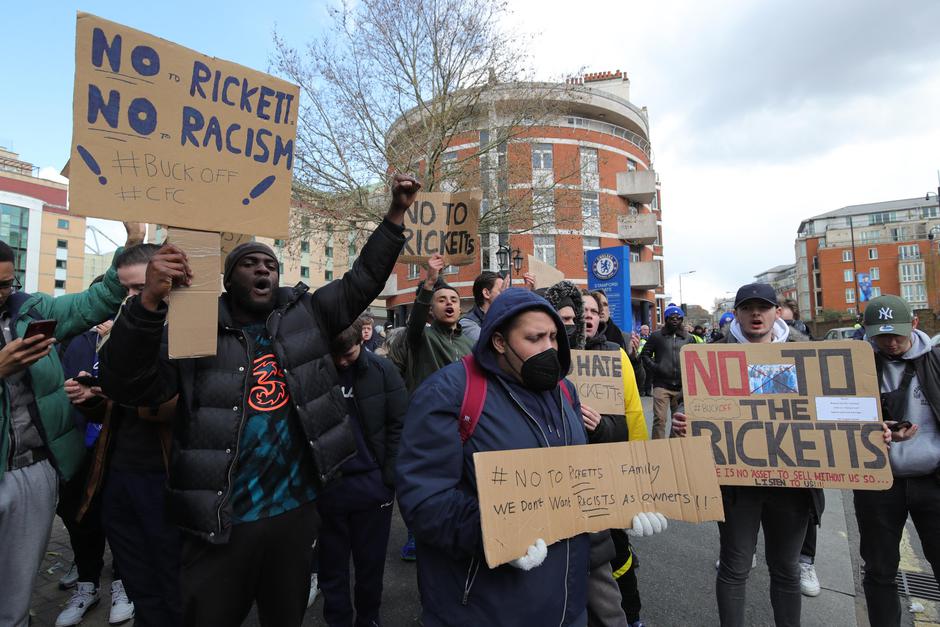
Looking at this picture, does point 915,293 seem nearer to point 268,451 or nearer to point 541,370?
point 541,370

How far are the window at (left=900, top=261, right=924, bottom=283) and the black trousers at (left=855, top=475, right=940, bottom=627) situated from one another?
3982 inches

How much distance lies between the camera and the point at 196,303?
1.88 metres

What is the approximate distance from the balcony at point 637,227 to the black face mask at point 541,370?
31.0 meters

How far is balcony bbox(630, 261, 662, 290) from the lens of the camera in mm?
30828

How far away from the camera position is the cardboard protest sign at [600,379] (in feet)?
9.38

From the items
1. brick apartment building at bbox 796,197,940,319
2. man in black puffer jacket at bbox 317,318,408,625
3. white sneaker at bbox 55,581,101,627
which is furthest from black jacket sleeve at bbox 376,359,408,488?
brick apartment building at bbox 796,197,940,319

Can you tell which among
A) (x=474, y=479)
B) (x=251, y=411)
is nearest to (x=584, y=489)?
(x=474, y=479)

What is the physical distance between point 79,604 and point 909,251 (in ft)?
346

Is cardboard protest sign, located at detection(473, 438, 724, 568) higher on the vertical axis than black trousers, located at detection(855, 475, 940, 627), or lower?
higher

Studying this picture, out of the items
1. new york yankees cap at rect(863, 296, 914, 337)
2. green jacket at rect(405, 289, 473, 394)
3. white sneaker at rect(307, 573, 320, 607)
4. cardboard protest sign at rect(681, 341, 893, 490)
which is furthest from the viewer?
green jacket at rect(405, 289, 473, 394)

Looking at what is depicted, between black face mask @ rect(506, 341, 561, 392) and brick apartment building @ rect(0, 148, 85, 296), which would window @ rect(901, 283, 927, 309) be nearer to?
black face mask @ rect(506, 341, 561, 392)

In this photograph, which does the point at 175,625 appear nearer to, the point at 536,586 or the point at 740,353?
the point at 536,586

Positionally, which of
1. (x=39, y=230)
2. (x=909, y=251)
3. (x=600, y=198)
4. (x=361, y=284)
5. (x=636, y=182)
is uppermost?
(x=39, y=230)

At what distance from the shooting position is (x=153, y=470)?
8.59ft
